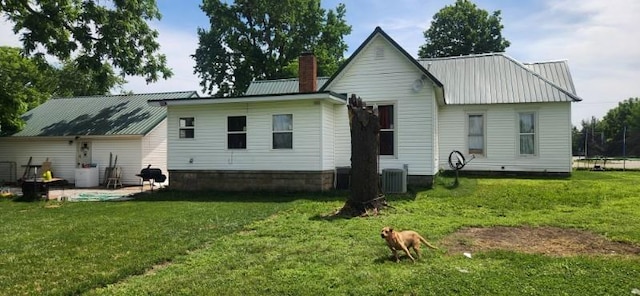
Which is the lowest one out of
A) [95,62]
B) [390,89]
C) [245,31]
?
[390,89]

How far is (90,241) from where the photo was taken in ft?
23.8

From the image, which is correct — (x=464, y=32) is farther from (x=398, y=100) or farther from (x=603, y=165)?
(x=398, y=100)

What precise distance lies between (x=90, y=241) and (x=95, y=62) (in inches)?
701

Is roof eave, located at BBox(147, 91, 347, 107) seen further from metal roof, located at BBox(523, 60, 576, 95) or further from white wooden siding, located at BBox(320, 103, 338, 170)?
metal roof, located at BBox(523, 60, 576, 95)

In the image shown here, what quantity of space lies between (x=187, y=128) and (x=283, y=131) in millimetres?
3700

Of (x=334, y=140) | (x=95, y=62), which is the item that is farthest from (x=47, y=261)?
(x=95, y=62)

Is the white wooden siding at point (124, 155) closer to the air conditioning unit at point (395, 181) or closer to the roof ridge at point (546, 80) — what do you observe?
the air conditioning unit at point (395, 181)

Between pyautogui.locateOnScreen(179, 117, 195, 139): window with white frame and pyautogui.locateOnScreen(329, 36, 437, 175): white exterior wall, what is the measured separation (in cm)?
518

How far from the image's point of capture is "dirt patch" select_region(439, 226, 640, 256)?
5968mm

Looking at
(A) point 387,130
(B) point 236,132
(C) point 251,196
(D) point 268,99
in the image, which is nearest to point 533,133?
(A) point 387,130

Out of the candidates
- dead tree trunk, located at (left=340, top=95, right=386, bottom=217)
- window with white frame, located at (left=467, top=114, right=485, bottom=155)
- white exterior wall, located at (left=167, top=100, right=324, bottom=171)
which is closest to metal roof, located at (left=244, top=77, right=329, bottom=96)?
white exterior wall, located at (left=167, top=100, right=324, bottom=171)

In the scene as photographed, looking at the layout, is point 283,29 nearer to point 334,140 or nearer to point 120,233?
point 334,140

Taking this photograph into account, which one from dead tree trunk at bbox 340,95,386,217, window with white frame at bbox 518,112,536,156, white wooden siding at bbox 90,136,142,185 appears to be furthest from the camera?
white wooden siding at bbox 90,136,142,185

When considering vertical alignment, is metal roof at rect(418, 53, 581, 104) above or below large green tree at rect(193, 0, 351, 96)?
below
